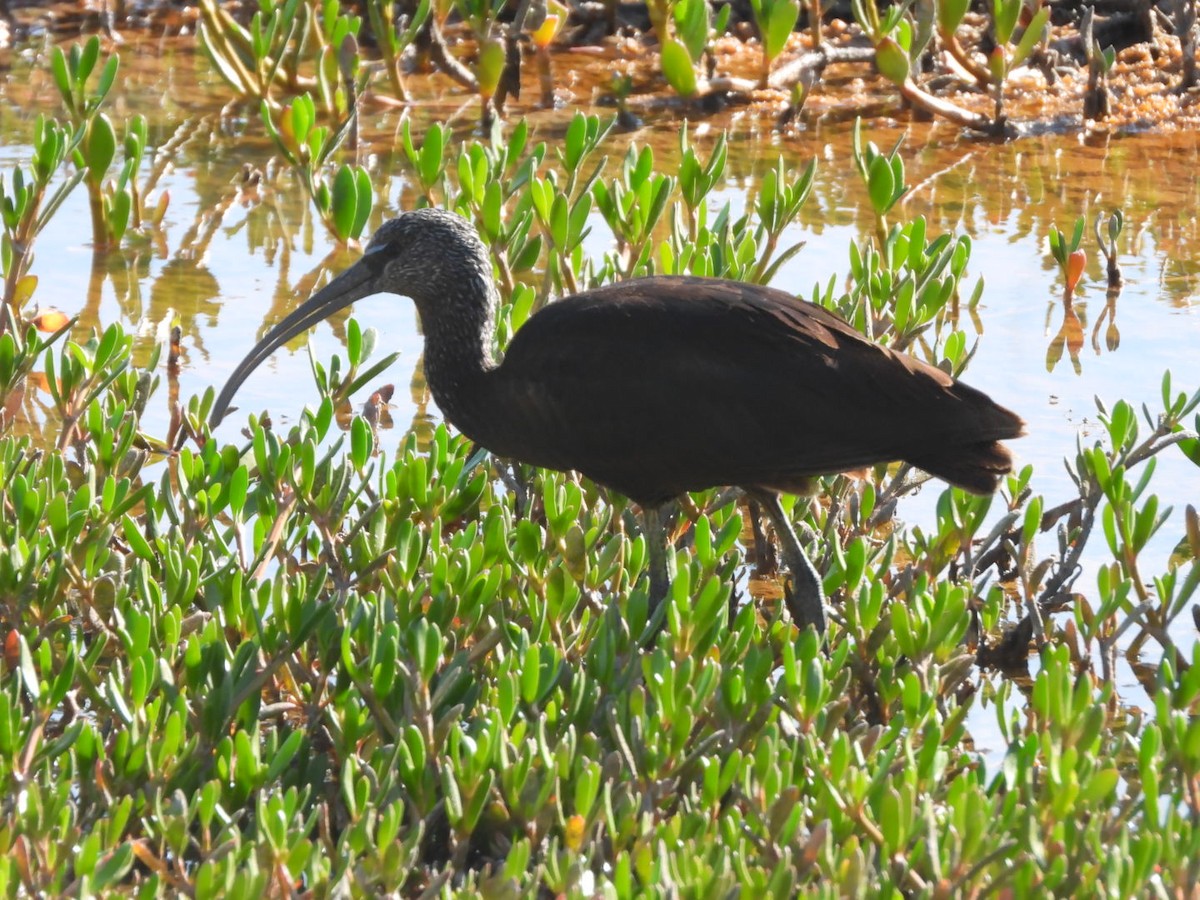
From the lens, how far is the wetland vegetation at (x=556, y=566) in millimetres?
3207

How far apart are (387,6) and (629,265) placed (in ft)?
11.1

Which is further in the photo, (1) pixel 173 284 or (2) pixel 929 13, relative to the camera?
(2) pixel 929 13

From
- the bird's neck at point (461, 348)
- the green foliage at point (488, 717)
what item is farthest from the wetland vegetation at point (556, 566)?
the bird's neck at point (461, 348)

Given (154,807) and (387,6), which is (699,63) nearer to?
(387,6)

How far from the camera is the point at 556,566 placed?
4.32m

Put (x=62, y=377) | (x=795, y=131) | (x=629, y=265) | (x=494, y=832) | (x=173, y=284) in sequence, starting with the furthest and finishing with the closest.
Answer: (x=795, y=131)
(x=173, y=284)
(x=629, y=265)
(x=62, y=377)
(x=494, y=832)

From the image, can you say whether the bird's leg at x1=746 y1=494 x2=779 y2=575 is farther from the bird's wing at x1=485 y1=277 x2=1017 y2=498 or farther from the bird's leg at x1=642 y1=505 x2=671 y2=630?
the bird's wing at x1=485 y1=277 x2=1017 y2=498

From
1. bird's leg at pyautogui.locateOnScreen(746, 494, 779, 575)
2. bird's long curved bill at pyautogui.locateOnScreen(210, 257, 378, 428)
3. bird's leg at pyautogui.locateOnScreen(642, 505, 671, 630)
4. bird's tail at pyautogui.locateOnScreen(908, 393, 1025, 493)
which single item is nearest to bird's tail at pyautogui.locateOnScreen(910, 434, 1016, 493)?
bird's tail at pyautogui.locateOnScreen(908, 393, 1025, 493)

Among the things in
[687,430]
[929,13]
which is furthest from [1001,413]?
[929,13]

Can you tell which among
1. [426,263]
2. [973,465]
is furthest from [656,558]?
[426,263]

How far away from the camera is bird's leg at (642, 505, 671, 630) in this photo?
15.4 ft

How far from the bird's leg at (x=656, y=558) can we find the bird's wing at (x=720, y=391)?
0.24 metres

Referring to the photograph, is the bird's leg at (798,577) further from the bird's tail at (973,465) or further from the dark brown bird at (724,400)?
the bird's tail at (973,465)

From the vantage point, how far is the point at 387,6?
28.2 feet
